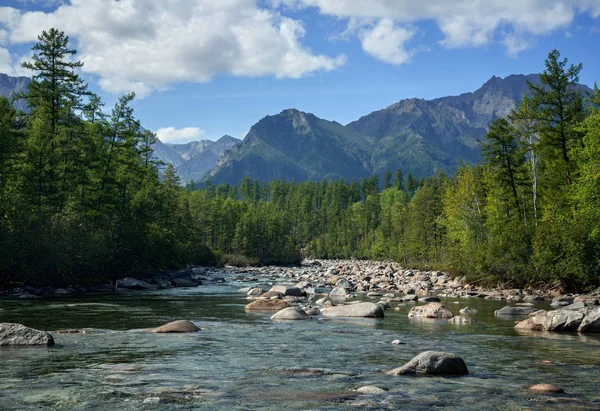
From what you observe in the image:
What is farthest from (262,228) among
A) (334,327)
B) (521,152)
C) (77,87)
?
(334,327)

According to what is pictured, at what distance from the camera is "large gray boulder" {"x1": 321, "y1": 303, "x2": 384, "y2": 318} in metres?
25.2

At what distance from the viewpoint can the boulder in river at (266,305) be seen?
2823cm

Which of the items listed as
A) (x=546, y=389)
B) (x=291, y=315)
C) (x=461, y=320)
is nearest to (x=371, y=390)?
(x=546, y=389)

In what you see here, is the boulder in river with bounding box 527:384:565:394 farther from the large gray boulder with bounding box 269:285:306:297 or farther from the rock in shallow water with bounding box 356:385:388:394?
the large gray boulder with bounding box 269:285:306:297

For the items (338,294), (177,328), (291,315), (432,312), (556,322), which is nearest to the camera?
(177,328)

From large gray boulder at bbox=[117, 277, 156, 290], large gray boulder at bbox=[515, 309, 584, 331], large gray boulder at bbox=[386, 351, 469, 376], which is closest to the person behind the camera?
large gray boulder at bbox=[386, 351, 469, 376]

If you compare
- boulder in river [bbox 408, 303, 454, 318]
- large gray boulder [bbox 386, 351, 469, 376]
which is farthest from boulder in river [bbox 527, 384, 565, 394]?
boulder in river [bbox 408, 303, 454, 318]

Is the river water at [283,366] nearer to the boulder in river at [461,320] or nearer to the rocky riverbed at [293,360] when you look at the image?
the rocky riverbed at [293,360]

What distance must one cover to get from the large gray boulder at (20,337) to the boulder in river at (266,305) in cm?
1339

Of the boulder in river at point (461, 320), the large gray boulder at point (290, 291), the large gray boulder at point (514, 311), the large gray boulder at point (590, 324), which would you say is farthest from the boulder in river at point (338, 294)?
the large gray boulder at point (590, 324)

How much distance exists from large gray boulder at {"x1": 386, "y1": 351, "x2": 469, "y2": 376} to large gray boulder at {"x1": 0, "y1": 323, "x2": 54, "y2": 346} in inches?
409

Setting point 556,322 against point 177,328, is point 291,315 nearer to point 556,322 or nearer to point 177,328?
point 177,328

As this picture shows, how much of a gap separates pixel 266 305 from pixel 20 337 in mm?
14706

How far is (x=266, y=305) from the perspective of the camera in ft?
93.8
